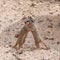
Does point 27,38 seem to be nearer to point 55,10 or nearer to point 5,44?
point 5,44

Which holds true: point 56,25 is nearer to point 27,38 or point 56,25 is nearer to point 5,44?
point 27,38

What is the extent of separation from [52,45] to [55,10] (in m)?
0.88

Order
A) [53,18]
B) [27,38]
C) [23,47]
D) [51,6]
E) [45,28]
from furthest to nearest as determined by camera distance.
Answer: [51,6] < [53,18] < [45,28] < [27,38] < [23,47]

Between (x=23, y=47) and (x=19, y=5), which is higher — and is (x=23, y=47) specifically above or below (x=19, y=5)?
below

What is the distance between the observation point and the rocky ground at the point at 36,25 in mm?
2615

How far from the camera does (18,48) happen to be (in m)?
Answer: 2.73

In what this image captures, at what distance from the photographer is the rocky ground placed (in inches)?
103

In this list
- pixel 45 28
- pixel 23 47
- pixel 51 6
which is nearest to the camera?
pixel 23 47

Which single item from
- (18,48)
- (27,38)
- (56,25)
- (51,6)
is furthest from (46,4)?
(18,48)

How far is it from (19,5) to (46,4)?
36cm

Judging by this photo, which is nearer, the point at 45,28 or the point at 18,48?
the point at 18,48

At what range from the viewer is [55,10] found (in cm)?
359

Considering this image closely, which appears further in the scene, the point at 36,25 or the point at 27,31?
the point at 36,25

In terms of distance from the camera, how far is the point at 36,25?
3.21m
